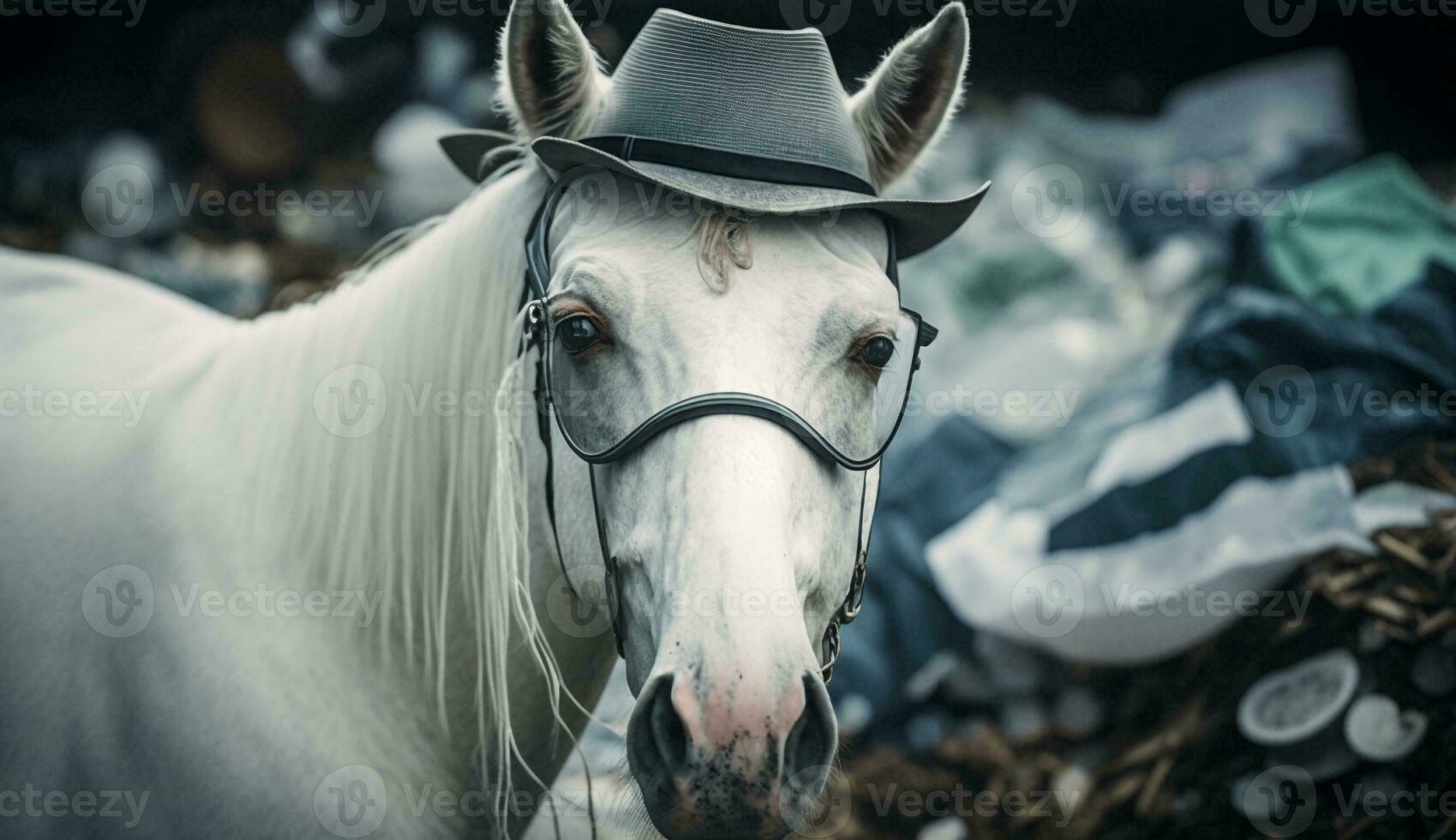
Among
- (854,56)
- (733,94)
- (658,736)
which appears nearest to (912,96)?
(733,94)

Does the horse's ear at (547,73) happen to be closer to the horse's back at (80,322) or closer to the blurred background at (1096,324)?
the horse's back at (80,322)

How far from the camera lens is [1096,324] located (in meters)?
3.95

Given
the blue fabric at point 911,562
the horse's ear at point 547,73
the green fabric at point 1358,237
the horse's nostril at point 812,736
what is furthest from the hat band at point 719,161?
the green fabric at point 1358,237

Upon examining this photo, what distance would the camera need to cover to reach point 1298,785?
313cm

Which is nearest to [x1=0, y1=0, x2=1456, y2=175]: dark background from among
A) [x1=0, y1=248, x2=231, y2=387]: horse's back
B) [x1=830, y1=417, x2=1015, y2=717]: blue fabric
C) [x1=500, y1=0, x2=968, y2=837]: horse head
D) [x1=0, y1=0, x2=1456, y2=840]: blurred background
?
[x1=0, y1=0, x2=1456, y2=840]: blurred background

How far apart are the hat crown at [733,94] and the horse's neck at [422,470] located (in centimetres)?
23

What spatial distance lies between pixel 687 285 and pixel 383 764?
87 cm

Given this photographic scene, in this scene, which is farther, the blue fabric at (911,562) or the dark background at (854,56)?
the dark background at (854,56)

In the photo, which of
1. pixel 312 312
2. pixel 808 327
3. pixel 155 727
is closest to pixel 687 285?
pixel 808 327

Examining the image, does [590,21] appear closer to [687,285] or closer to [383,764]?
[687,285]

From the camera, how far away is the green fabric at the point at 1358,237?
354 cm

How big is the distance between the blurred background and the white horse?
163 centimetres

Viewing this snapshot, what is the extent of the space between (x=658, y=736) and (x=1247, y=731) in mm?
2939

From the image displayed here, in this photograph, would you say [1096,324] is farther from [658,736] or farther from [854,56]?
[658,736]
